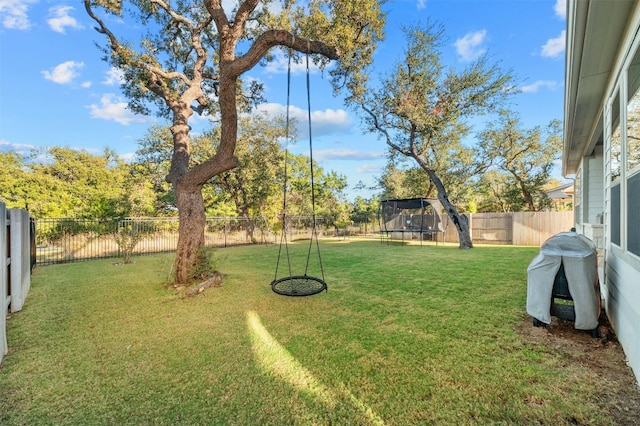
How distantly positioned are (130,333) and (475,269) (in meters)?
5.73

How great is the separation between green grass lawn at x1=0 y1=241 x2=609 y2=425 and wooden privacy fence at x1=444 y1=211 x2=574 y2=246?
8.47m

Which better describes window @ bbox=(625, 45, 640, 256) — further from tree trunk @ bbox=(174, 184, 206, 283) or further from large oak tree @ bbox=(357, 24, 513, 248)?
large oak tree @ bbox=(357, 24, 513, 248)

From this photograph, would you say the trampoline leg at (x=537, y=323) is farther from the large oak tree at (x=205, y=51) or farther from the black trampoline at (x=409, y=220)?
the black trampoline at (x=409, y=220)

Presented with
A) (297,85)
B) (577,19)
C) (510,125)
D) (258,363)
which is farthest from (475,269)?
(510,125)

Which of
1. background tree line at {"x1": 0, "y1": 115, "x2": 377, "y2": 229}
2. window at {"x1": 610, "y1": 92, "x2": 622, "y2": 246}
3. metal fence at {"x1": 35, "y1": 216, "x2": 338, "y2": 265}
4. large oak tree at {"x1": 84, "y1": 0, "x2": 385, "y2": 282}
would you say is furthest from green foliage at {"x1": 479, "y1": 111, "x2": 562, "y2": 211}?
metal fence at {"x1": 35, "y1": 216, "x2": 338, "y2": 265}

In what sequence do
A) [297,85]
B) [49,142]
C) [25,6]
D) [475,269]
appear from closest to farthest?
1. [475,269]
2. [25,6]
3. [297,85]
4. [49,142]

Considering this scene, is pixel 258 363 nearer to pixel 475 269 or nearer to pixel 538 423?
pixel 538 423

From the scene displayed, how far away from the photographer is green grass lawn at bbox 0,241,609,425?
5.03 feet

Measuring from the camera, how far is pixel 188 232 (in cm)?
455

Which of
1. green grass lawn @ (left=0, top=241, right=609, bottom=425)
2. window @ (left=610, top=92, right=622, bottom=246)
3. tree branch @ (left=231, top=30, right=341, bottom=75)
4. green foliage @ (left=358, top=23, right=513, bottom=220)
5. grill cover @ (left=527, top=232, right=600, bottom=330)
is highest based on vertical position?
green foliage @ (left=358, top=23, right=513, bottom=220)

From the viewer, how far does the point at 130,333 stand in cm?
273

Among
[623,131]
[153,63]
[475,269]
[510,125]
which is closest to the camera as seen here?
[623,131]

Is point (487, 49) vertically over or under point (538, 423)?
over

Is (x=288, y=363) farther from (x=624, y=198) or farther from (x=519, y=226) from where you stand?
(x=519, y=226)
